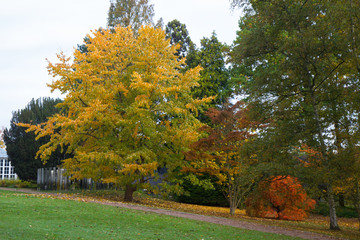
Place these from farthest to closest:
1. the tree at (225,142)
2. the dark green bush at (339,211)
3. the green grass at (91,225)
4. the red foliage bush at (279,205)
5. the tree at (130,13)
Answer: the tree at (130,13), the dark green bush at (339,211), the red foliage bush at (279,205), the tree at (225,142), the green grass at (91,225)

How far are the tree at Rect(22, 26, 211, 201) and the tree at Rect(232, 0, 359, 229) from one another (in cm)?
423

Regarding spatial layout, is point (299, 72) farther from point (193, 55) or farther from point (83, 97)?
point (193, 55)

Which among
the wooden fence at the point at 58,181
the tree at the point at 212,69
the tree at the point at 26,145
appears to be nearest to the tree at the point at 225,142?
the wooden fence at the point at 58,181

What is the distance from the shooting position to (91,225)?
8539mm

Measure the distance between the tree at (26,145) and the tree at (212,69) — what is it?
40.2ft

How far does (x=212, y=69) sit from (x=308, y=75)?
16.6 meters

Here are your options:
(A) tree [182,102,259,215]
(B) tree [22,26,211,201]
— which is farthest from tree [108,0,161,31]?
(A) tree [182,102,259,215]

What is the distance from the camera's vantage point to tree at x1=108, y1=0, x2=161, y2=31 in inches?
1292

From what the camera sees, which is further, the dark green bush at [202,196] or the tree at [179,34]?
the tree at [179,34]

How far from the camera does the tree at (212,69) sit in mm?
28531

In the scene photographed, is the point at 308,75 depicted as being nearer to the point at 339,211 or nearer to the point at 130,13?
the point at 339,211

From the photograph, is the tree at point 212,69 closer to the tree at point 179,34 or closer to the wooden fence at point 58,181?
the tree at point 179,34

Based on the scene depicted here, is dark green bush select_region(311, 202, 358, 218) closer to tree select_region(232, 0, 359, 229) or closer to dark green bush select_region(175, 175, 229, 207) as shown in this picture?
dark green bush select_region(175, 175, 229, 207)

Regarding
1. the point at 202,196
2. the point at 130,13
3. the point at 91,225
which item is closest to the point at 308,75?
the point at 91,225
